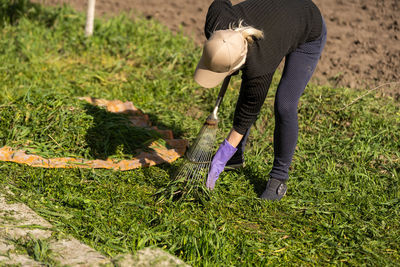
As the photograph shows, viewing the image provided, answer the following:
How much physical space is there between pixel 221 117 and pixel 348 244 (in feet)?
6.37

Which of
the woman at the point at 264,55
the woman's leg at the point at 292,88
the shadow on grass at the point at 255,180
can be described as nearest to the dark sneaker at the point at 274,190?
the woman at the point at 264,55

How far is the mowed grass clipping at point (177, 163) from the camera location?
9.48ft

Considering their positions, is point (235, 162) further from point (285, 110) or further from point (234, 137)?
point (285, 110)

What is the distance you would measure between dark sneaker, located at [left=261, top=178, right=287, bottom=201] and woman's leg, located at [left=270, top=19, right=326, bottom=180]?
0.25 m

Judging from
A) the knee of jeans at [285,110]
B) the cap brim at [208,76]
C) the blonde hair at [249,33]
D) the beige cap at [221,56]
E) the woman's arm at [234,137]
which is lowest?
the woman's arm at [234,137]

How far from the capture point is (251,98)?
9.68 ft

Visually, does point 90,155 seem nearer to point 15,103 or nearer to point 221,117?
point 15,103

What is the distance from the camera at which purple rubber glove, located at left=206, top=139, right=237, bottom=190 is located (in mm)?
3158

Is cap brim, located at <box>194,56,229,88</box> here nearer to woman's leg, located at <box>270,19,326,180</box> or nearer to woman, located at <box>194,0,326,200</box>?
woman, located at <box>194,0,326,200</box>

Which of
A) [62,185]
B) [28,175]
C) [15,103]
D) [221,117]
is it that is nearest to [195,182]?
[62,185]

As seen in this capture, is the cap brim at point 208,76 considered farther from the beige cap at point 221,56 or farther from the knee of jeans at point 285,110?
the knee of jeans at point 285,110

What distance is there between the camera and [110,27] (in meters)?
6.12

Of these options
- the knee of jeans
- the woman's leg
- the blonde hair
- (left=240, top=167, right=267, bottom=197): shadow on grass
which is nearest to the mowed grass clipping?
(left=240, top=167, right=267, bottom=197): shadow on grass

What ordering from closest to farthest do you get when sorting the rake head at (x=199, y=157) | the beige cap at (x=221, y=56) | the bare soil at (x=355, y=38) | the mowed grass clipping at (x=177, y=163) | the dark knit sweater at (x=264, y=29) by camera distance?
the beige cap at (x=221, y=56) → the dark knit sweater at (x=264, y=29) → the mowed grass clipping at (x=177, y=163) → the rake head at (x=199, y=157) → the bare soil at (x=355, y=38)
